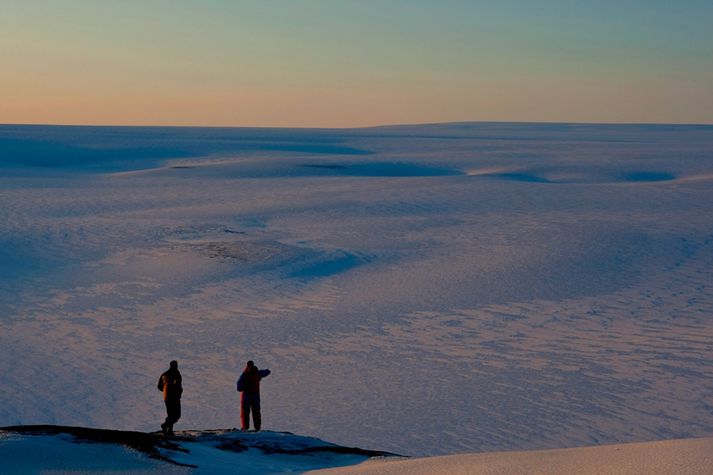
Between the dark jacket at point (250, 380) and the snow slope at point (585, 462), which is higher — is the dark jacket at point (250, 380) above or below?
below

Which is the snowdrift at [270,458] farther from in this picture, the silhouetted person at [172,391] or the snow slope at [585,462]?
the silhouetted person at [172,391]

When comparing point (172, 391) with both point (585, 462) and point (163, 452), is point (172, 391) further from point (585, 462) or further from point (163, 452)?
point (585, 462)

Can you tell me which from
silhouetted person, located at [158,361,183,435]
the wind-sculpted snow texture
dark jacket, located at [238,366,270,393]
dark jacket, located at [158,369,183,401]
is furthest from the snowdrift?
the wind-sculpted snow texture

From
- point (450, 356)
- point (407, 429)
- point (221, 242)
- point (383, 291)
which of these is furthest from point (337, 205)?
point (407, 429)

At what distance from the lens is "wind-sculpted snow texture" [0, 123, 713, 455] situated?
38.7 feet

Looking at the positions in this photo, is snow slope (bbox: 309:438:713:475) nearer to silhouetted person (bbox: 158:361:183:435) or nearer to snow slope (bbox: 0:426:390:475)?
snow slope (bbox: 0:426:390:475)

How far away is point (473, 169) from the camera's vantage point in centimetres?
4775

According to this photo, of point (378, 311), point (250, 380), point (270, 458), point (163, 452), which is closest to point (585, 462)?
point (270, 458)

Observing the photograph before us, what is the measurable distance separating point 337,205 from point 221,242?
7.51 metres

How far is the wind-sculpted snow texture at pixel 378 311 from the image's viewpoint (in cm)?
1179

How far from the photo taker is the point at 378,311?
16844mm

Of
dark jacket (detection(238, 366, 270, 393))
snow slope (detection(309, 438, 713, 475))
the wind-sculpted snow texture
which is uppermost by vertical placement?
snow slope (detection(309, 438, 713, 475))

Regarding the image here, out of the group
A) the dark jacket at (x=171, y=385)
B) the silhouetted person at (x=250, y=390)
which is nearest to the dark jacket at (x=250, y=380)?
the silhouetted person at (x=250, y=390)

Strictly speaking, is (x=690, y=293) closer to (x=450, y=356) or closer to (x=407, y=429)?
(x=450, y=356)
